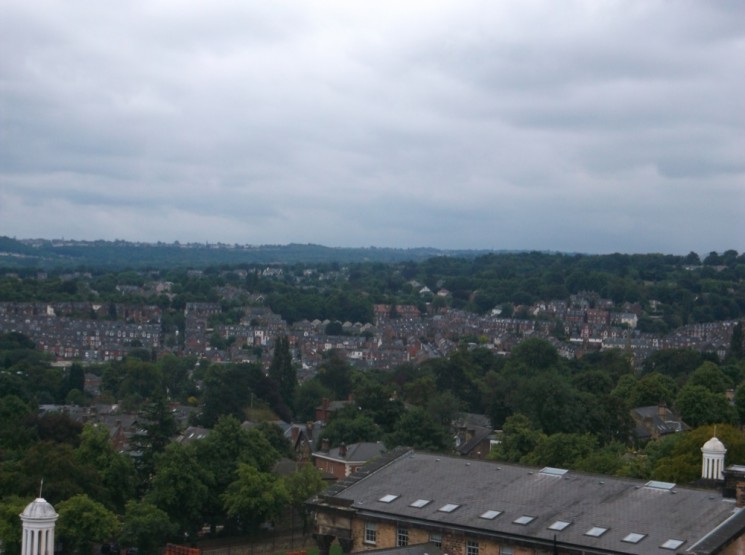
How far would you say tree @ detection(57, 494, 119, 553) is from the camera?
51.2 meters

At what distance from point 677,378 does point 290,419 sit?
3721cm

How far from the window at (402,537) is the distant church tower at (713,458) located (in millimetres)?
11100

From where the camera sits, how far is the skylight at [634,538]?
3241cm

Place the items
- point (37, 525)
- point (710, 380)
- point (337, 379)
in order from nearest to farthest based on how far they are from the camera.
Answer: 1. point (37, 525)
2. point (710, 380)
3. point (337, 379)

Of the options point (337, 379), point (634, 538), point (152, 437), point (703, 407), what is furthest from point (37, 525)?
point (337, 379)

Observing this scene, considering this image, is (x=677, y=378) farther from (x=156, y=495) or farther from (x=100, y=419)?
(x=156, y=495)

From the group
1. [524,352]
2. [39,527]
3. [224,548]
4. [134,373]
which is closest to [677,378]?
[524,352]

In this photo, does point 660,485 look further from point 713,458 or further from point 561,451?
point 561,451

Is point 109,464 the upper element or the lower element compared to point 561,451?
lower

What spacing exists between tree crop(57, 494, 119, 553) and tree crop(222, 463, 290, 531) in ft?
23.9

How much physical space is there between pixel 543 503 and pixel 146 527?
2275cm

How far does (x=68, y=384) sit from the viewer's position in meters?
120

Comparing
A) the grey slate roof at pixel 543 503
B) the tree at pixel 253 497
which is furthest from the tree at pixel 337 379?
the grey slate roof at pixel 543 503

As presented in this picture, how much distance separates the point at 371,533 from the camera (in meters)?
37.7
